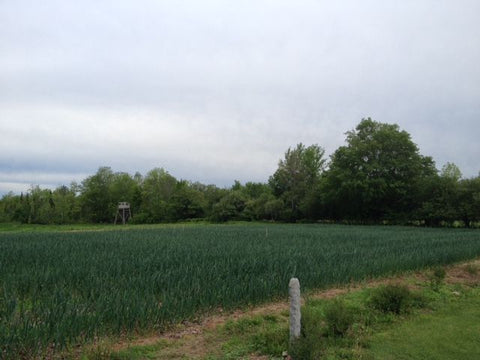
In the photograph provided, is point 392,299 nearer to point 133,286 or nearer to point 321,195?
point 133,286

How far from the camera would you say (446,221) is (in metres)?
40.8

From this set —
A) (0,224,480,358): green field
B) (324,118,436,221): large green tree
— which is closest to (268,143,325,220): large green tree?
(324,118,436,221): large green tree

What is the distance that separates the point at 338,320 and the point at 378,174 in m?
43.4

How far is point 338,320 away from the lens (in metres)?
5.86

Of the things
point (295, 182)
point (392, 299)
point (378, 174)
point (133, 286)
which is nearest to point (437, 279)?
point (392, 299)

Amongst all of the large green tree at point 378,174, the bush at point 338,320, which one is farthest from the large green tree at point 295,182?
the bush at point 338,320

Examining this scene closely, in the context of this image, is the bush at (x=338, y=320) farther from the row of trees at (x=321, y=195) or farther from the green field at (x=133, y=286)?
the row of trees at (x=321, y=195)

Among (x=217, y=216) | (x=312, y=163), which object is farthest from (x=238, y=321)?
(x=312, y=163)

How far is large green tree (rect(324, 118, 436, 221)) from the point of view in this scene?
45250 mm

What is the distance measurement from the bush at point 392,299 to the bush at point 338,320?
178 cm

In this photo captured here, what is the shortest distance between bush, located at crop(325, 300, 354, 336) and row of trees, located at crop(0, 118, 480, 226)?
119 feet

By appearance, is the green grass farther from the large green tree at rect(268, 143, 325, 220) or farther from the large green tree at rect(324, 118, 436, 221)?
the large green tree at rect(268, 143, 325, 220)

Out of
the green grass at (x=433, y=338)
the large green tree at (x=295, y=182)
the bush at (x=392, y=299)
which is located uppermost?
the large green tree at (x=295, y=182)

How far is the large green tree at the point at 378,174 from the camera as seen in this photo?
45250 millimetres
